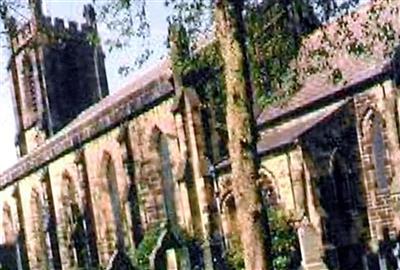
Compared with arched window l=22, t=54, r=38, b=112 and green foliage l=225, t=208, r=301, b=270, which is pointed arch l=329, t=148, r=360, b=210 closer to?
green foliage l=225, t=208, r=301, b=270

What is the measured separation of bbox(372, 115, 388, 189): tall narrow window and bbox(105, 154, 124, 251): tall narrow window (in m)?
12.7

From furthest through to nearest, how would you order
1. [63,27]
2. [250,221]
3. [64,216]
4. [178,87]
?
[63,27]
[64,216]
[178,87]
[250,221]

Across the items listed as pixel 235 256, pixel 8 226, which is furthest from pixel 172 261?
pixel 8 226

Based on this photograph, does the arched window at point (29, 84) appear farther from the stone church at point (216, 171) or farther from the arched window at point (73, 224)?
the arched window at point (73, 224)

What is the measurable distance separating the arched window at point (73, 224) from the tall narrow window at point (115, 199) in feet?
8.13

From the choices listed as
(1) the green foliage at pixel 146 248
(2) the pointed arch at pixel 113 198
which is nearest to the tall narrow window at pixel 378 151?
(1) the green foliage at pixel 146 248

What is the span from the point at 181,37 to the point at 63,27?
35.9m

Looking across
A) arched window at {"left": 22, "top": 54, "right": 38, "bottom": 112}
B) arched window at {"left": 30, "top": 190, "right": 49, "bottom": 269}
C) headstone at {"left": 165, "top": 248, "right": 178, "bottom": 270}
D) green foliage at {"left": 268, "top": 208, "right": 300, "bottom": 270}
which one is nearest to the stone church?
headstone at {"left": 165, "top": 248, "right": 178, "bottom": 270}

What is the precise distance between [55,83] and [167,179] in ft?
58.5

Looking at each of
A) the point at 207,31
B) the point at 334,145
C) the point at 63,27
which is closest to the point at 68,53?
the point at 63,27

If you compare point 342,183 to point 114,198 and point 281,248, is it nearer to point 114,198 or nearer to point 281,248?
point 281,248

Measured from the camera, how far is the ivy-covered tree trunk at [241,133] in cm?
1162

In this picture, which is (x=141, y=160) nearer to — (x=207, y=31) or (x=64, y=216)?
(x=64, y=216)

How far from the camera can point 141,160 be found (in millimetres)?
32719
